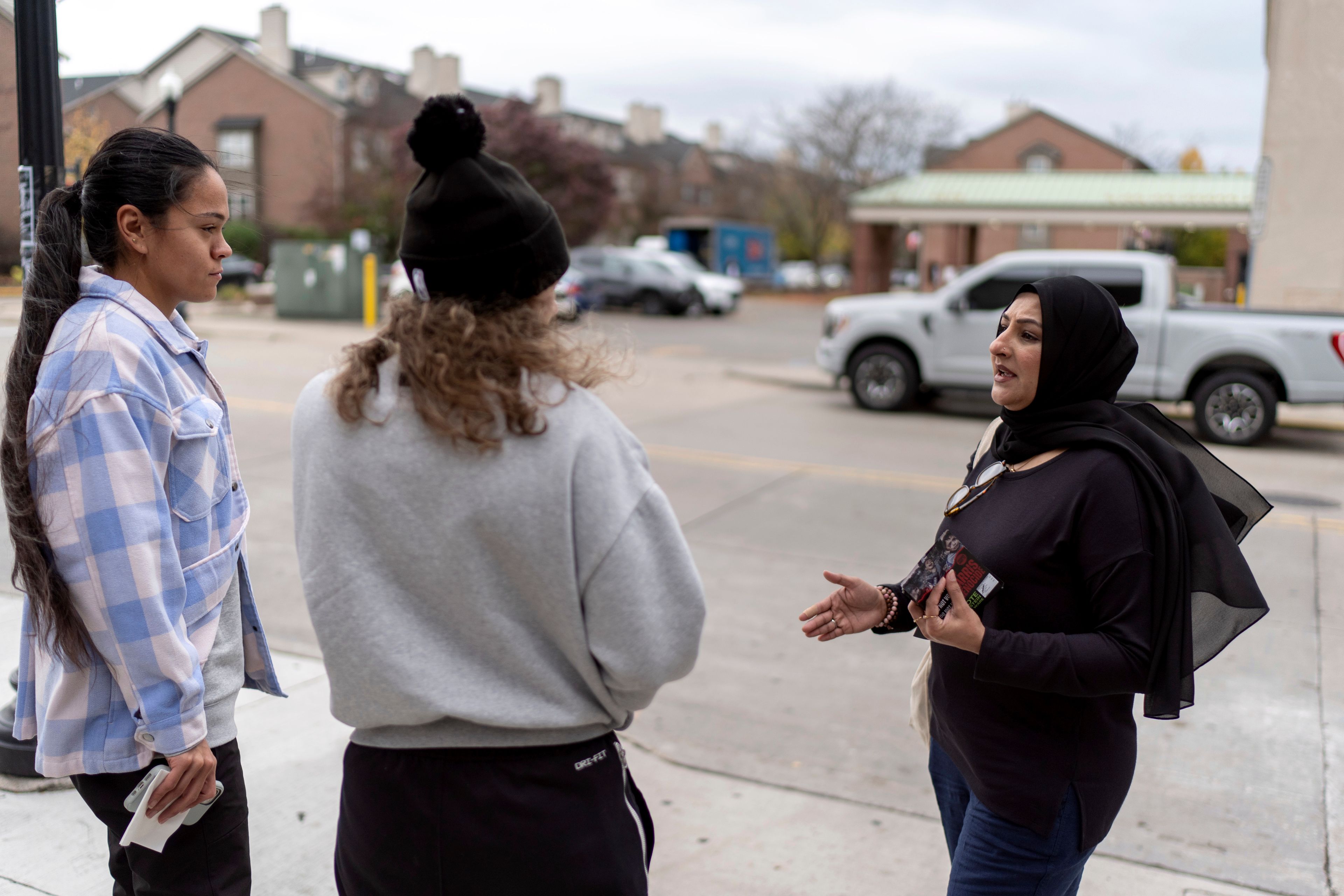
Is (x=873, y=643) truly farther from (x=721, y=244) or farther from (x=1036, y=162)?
(x=1036, y=162)

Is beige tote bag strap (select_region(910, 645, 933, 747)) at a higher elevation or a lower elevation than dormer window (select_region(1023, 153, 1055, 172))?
lower

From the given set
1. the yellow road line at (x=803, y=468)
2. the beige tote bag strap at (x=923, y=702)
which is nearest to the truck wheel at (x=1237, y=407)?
the yellow road line at (x=803, y=468)

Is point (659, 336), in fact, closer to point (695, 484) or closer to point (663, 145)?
point (695, 484)

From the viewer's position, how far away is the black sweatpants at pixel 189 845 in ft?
6.46

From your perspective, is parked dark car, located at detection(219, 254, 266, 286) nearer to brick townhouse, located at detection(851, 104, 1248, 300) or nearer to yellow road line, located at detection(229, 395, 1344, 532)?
brick townhouse, located at detection(851, 104, 1248, 300)

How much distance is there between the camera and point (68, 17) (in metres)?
3.39

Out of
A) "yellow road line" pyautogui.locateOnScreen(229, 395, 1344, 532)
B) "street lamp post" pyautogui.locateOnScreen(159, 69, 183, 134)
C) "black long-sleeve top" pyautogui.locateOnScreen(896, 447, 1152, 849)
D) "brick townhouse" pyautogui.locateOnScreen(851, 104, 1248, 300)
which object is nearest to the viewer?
"black long-sleeve top" pyautogui.locateOnScreen(896, 447, 1152, 849)

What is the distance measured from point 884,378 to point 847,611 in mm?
10863

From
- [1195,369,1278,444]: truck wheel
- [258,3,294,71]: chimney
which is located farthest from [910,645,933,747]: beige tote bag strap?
[258,3,294,71]: chimney

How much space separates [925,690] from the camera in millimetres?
2488

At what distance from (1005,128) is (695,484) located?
50126 millimetres

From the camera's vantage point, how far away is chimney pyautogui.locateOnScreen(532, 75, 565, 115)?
60.3 metres

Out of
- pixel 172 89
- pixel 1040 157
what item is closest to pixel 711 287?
pixel 172 89

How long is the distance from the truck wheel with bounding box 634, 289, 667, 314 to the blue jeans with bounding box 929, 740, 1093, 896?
87.1 ft
